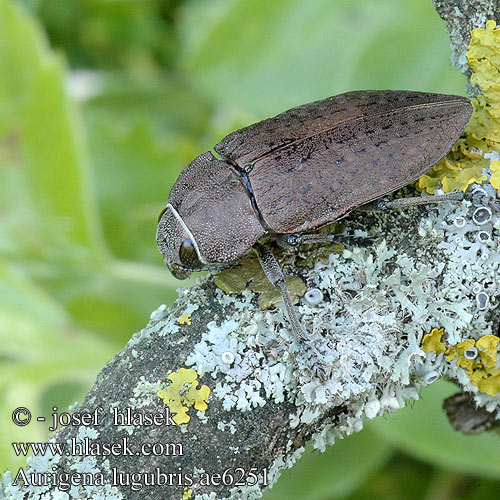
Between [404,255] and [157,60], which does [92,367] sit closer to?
[404,255]

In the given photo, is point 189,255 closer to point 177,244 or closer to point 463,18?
point 177,244

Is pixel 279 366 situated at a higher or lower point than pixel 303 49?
lower

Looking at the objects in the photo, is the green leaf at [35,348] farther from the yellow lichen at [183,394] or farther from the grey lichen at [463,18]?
the grey lichen at [463,18]

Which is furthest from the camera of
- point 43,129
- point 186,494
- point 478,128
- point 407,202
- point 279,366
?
point 43,129

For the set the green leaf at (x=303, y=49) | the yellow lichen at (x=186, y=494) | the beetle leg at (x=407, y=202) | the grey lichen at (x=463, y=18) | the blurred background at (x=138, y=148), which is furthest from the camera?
the green leaf at (x=303, y=49)

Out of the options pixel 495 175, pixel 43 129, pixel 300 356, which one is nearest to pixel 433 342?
pixel 300 356

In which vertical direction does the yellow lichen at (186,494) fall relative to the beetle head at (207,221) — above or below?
below

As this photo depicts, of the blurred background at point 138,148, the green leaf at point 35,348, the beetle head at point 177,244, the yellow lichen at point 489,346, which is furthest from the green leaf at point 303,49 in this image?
the yellow lichen at point 489,346
